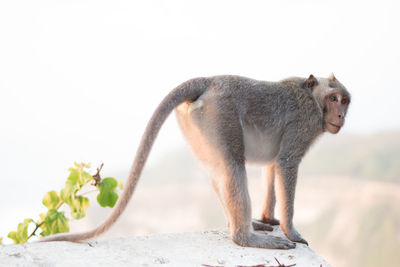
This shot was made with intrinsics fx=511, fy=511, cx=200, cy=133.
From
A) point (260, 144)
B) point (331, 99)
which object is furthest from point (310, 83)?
point (260, 144)

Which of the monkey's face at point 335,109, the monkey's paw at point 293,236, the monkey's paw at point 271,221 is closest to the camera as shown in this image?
the monkey's paw at point 293,236

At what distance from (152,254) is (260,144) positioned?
1286 millimetres

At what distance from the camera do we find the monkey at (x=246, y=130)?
406cm

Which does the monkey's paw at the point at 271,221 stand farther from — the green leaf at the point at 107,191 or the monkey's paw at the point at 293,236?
the green leaf at the point at 107,191

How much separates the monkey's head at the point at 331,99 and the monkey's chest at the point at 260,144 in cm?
52

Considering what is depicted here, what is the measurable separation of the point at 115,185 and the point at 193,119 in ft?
2.94

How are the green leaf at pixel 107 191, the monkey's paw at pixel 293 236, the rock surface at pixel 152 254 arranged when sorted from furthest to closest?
the monkey's paw at pixel 293 236 < the green leaf at pixel 107 191 < the rock surface at pixel 152 254

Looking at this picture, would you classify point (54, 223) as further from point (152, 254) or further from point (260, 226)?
point (260, 226)

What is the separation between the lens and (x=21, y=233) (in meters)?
4.58

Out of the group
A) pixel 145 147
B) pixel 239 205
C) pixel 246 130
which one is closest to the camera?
pixel 145 147

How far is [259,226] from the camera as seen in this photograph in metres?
4.79

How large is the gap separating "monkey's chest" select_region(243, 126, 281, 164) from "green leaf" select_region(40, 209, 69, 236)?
1.71m

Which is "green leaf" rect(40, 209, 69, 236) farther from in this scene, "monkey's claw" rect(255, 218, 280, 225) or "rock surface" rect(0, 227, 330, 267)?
"monkey's claw" rect(255, 218, 280, 225)

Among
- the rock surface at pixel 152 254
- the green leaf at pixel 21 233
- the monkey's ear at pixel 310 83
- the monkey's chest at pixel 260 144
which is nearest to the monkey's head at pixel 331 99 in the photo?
the monkey's ear at pixel 310 83
